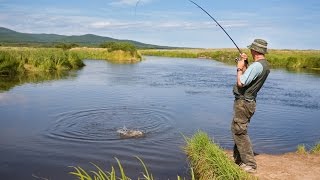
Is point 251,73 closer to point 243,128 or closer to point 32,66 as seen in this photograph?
point 243,128

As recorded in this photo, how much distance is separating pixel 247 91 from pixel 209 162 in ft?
4.24

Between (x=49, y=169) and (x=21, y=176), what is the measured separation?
522mm

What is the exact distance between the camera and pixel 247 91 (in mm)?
6555

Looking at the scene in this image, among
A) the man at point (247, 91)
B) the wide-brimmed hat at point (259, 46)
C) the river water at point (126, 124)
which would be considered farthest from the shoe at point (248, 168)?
the wide-brimmed hat at point (259, 46)

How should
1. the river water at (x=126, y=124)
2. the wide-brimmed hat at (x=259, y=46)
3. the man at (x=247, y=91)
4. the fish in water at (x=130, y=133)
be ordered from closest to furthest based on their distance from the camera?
1. the man at (x=247, y=91)
2. the wide-brimmed hat at (x=259, y=46)
3. the river water at (x=126, y=124)
4. the fish in water at (x=130, y=133)

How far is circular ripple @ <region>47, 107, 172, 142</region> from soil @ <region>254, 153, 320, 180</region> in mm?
3748

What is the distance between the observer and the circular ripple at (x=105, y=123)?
408 inches

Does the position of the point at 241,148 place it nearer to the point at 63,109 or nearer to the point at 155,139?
the point at 155,139

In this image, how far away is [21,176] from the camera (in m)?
7.27

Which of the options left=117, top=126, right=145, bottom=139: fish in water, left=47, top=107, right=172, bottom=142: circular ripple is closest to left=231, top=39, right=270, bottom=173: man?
left=117, top=126, right=145, bottom=139: fish in water

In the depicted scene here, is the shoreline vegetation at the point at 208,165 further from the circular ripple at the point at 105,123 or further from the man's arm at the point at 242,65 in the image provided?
the circular ripple at the point at 105,123

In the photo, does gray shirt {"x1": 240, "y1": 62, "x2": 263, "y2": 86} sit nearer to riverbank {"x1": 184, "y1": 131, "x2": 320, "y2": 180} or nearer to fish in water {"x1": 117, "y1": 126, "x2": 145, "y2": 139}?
riverbank {"x1": 184, "y1": 131, "x2": 320, "y2": 180}

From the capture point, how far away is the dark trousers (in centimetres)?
664

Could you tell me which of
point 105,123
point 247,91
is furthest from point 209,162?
point 105,123
